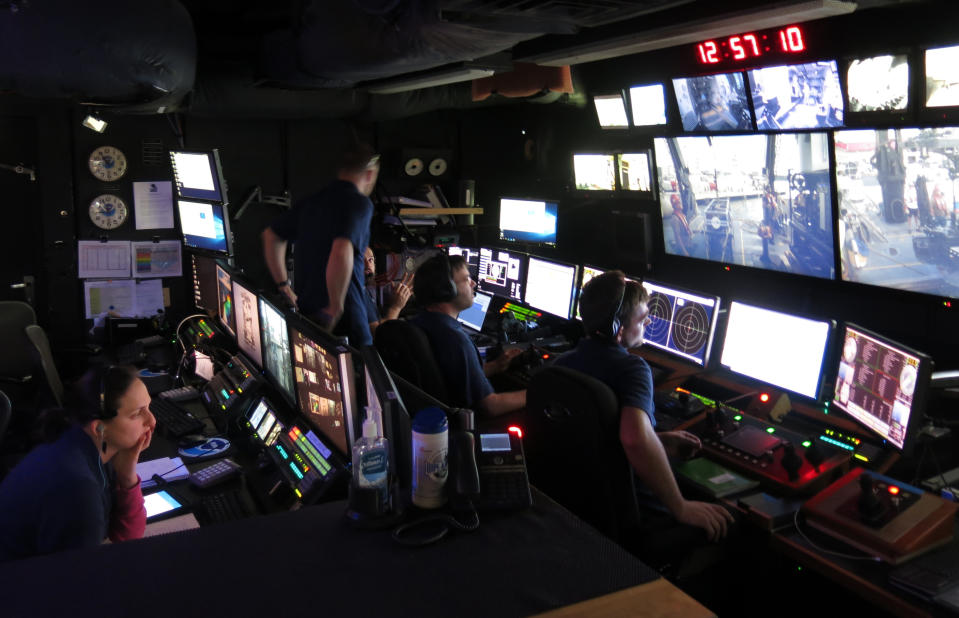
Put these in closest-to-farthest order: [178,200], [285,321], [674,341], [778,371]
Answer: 1. [285,321]
2. [778,371]
3. [674,341]
4. [178,200]

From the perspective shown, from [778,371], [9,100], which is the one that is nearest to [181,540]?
[778,371]

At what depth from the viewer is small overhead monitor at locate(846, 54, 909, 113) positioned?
333cm

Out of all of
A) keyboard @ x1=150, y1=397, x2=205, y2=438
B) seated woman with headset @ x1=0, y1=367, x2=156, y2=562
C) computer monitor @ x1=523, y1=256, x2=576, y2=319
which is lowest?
keyboard @ x1=150, y1=397, x2=205, y2=438

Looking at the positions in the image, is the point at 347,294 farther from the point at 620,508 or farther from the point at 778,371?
the point at 778,371

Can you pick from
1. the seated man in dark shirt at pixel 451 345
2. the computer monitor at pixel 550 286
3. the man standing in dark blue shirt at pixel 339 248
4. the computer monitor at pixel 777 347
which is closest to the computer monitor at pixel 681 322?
the computer monitor at pixel 777 347

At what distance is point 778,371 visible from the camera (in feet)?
10.6

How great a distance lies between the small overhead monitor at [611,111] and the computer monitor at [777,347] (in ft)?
7.21

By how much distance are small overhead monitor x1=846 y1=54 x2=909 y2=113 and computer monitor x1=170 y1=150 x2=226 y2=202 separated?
144 inches

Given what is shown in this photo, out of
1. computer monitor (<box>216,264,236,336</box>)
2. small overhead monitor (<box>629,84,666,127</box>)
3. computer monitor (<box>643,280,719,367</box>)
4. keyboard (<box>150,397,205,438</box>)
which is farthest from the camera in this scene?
small overhead monitor (<box>629,84,666,127</box>)

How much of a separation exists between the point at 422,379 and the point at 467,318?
2100 mm

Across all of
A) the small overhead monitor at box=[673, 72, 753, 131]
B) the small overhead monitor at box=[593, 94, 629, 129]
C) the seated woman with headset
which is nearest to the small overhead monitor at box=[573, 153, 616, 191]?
the small overhead monitor at box=[593, 94, 629, 129]

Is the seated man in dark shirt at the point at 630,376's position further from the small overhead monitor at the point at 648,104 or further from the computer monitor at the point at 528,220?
the computer monitor at the point at 528,220

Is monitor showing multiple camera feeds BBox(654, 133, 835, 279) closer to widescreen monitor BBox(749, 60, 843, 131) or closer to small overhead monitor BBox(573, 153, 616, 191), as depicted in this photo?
widescreen monitor BBox(749, 60, 843, 131)

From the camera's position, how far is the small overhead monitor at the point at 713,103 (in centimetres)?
414
